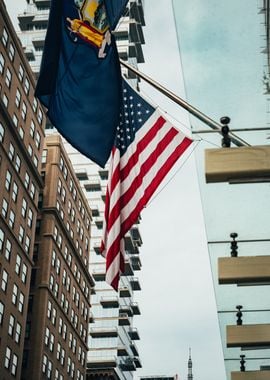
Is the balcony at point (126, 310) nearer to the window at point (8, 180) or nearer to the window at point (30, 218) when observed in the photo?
the window at point (30, 218)

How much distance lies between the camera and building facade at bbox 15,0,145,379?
99.9 meters

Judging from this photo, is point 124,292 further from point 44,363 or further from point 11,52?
point 11,52

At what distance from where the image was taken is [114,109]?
1071 cm

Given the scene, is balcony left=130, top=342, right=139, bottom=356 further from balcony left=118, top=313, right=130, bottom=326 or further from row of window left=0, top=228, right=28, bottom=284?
row of window left=0, top=228, right=28, bottom=284

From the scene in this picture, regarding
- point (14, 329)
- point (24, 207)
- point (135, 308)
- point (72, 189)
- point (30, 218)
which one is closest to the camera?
point (14, 329)

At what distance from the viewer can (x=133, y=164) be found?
11.1 m

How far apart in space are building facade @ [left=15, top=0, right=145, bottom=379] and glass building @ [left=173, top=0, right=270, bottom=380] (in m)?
89.3

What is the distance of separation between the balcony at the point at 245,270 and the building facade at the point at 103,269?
299ft

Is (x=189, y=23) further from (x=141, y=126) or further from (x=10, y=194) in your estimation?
(x=10, y=194)

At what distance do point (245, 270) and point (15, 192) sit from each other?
52.2 meters

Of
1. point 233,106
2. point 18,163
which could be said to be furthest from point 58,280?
point 233,106

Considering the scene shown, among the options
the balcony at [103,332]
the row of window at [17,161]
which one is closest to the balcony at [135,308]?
the balcony at [103,332]

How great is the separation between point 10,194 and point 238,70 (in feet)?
169

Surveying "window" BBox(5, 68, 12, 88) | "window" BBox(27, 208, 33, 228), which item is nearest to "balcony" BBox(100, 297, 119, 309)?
"window" BBox(27, 208, 33, 228)
